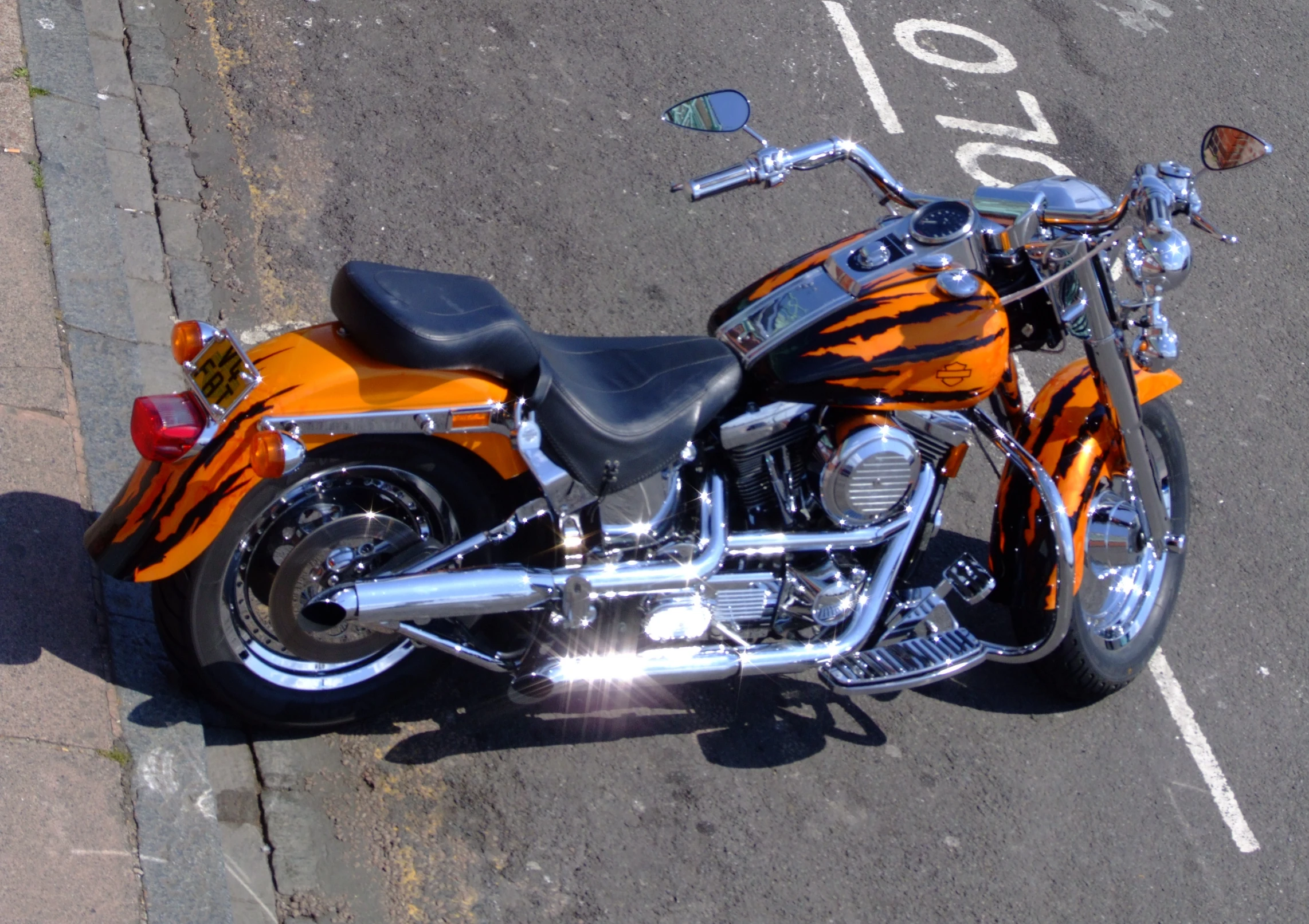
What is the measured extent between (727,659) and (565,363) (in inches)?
33.8

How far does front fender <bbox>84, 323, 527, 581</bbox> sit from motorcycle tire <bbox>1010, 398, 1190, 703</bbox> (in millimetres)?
1899

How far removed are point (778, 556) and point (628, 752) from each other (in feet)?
2.27

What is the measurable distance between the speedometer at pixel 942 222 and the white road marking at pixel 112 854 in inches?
91.0

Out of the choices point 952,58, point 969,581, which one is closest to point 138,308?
Result: point 969,581

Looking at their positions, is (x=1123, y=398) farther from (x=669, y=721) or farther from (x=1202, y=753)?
(x=669, y=721)

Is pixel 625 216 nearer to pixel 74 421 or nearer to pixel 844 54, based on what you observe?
pixel 844 54

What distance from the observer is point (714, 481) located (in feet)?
10.8

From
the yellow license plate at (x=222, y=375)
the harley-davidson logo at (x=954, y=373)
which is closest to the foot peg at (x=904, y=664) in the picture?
the harley-davidson logo at (x=954, y=373)

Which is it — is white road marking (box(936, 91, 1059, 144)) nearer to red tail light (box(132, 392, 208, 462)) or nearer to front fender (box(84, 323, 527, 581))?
front fender (box(84, 323, 527, 581))

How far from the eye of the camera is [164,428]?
9.12 ft

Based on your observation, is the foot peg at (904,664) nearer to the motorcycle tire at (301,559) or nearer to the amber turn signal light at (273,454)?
the motorcycle tire at (301,559)

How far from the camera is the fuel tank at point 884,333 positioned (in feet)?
10.3

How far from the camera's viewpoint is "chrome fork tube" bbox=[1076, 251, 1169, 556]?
337cm

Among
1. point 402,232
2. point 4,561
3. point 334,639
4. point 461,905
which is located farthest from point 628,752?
point 402,232
